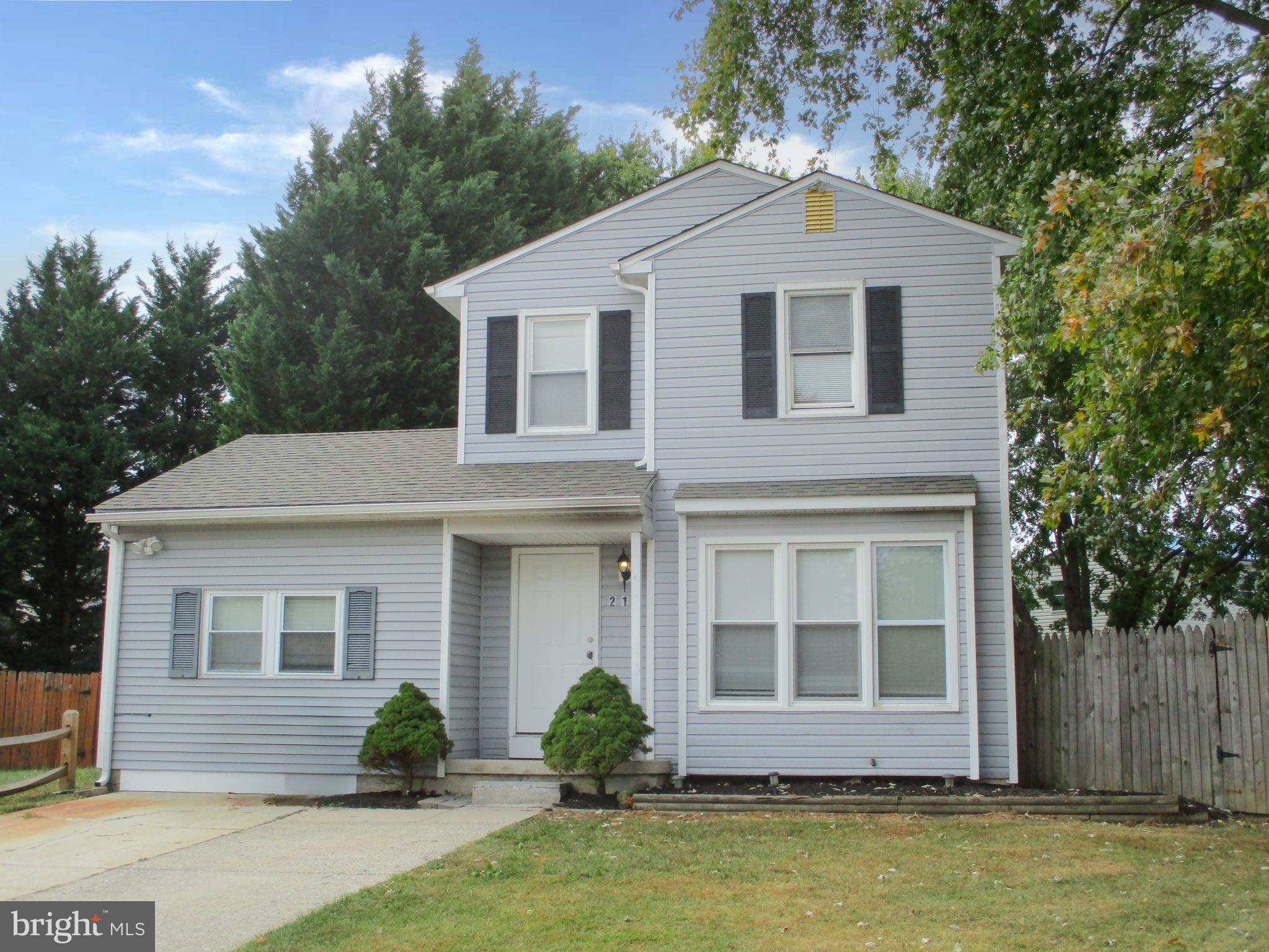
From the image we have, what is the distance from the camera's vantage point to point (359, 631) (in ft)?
38.8

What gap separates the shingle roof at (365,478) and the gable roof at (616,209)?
6.44 ft

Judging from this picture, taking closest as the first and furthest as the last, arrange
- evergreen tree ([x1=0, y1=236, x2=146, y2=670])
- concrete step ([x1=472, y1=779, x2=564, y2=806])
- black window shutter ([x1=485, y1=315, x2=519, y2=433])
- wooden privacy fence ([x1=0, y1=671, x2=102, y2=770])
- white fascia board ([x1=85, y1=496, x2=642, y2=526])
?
1. concrete step ([x1=472, y1=779, x2=564, y2=806])
2. white fascia board ([x1=85, y1=496, x2=642, y2=526])
3. black window shutter ([x1=485, y1=315, x2=519, y2=433])
4. wooden privacy fence ([x1=0, y1=671, x2=102, y2=770])
5. evergreen tree ([x1=0, y1=236, x2=146, y2=670])

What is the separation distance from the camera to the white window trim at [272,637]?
1188 centimetres

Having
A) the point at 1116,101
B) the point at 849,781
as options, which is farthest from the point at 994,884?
the point at 1116,101

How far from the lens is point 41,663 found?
71.4 ft

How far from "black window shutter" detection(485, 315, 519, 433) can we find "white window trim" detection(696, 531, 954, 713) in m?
2.87

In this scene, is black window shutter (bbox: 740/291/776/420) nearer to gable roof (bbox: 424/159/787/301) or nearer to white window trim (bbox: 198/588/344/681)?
gable roof (bbox: 424/159/787/301)

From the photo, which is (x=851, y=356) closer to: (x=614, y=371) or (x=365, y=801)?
(x=614, y=371)

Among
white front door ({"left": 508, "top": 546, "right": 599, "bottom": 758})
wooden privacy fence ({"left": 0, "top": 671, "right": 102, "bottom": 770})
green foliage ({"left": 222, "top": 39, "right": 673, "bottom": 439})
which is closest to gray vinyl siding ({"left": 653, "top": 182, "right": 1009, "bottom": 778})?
white front door ({"left": 508, "top": 546, "right": 599, "bottom": 758})

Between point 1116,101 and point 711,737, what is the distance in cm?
722

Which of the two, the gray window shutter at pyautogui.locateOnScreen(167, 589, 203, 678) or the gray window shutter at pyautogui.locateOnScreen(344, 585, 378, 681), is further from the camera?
the gray window shutter at pyautogui.locateOnScreen(167, 589, 203, 678)

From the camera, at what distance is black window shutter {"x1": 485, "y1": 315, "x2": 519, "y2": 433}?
1259 cm

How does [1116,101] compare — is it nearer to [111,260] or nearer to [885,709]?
[885,709]

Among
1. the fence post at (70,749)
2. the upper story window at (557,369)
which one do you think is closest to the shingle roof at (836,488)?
the upper story window at (557,369)
